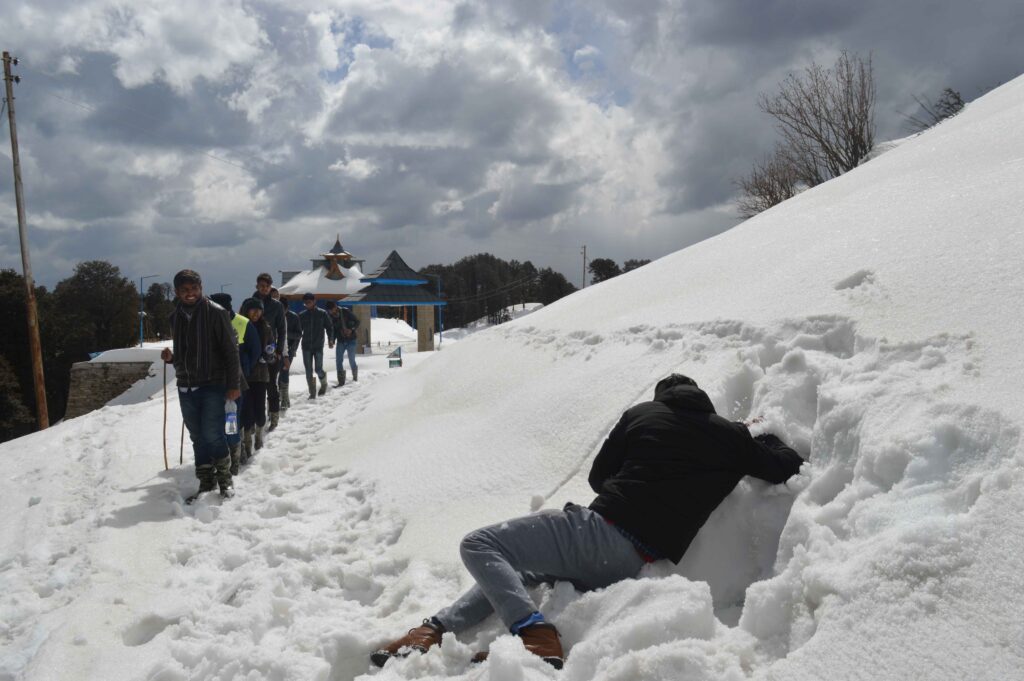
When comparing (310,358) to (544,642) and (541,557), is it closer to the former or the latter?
(541,557)

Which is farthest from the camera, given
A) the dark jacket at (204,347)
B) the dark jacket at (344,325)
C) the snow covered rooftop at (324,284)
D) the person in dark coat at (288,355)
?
the snow covered rooftop at (324,284)

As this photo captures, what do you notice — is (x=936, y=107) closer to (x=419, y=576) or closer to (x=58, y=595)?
(x=419, y=576)

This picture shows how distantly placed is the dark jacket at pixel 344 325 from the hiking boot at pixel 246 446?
14.7ft

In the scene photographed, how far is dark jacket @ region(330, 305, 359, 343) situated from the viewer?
11.2 metres

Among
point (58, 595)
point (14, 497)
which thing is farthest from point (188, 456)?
point (58, 595)

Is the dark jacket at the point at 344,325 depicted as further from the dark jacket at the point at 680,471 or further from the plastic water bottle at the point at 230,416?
the dark jacket at the point at 680,471

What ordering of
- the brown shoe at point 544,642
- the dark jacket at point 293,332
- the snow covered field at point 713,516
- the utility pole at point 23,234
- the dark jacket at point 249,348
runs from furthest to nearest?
the utility pole at point 23,234 < the dark jacket at point 293,332 < the dark jacket at point 249,348 < the brown shoe at point 544,642 < the snow covered field at point 713,516

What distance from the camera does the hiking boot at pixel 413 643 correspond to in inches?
Result: 106

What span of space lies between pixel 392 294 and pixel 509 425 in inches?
841

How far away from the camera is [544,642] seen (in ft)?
7.83

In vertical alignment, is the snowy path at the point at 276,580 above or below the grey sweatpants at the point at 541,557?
below

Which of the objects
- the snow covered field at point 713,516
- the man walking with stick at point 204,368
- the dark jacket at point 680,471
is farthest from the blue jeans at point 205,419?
the dark jacket at point 680,471

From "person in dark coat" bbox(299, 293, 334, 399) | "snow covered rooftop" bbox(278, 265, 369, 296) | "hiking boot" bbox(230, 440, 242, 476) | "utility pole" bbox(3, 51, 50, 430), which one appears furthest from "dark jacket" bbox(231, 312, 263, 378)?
"snow covered rooftop" bbox(278, 265, 369, 296)

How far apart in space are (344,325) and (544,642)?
9650 mm
